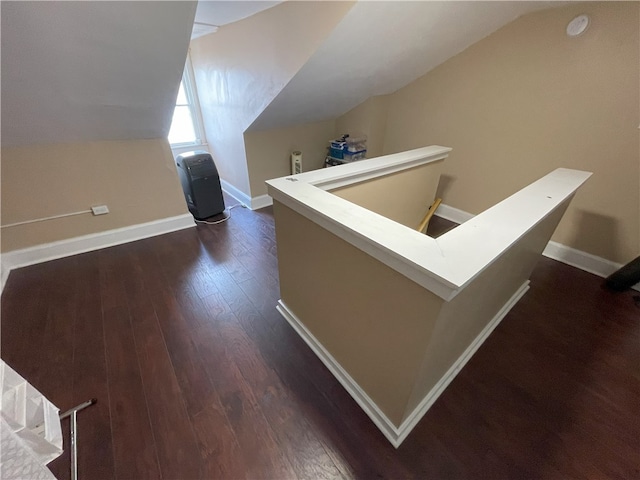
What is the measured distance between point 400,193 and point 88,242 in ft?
8.58

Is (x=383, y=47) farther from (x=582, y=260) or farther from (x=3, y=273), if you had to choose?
(x=3, y=273)

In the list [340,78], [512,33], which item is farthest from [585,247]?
[340,78]

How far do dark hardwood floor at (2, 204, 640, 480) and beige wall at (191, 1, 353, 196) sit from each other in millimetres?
1492

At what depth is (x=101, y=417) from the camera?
3.60 ft

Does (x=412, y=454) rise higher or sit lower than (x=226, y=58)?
lower

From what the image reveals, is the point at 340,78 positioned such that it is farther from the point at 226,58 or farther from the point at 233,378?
the point at 233,378

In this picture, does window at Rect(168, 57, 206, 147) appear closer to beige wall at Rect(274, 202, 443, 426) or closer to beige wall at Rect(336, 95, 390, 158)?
beige wall at Rect(336, 95, 390, 158)

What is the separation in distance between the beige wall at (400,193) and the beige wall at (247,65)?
0.92 meters

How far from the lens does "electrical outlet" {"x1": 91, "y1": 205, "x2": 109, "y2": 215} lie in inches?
83.5

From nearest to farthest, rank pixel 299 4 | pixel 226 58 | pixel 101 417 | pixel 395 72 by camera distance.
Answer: pixel 101 417 → pixel 299 4 → pixel 395 72 → pixel 226 58

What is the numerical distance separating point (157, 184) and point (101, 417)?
6.05 feet

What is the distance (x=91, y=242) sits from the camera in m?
2.19

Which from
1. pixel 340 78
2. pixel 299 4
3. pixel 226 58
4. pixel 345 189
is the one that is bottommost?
pixel 345 189

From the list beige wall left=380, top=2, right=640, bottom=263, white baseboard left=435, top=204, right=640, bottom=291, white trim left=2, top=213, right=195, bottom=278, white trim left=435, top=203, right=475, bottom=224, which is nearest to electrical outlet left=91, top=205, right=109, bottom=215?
white trim left=2, top=213, right=195, bottom=278
